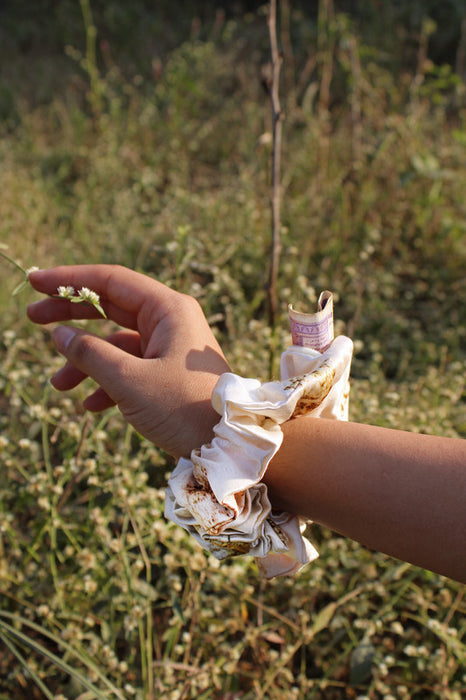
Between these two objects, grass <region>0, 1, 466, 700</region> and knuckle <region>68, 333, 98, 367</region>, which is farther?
grass <region>0, 1, 466, 700</region>

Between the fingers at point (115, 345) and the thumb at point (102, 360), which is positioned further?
the fingers at point (115, 345)

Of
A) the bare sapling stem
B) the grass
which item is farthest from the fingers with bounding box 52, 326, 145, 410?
the bare sapling stem

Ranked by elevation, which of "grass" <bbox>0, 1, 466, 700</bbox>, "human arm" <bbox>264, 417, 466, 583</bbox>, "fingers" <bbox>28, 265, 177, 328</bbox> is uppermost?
"fingers" <bbox>28, 265, 177, 328</bbox>

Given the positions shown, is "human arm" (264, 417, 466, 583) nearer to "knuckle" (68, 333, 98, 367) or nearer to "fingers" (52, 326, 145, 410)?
"fingers" (52, 326, 145, 410)

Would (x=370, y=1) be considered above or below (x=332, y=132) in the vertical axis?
above

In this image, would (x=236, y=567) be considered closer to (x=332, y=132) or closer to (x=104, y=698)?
(x=104, y=698)

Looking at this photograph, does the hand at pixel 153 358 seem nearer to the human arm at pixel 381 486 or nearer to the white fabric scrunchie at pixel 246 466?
the white fabric scrunchie at pixel 246 466

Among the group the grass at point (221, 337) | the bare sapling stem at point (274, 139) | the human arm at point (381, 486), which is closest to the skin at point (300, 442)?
the human arm at point (381, 486)

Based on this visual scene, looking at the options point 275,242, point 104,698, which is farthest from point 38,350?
point 104,698
